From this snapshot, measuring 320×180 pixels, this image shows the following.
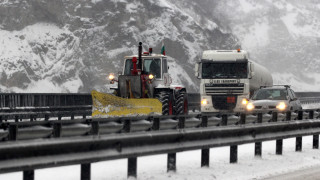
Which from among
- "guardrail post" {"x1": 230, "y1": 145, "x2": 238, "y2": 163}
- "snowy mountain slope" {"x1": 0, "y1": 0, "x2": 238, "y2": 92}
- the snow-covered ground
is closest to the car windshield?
the snow-covered ground

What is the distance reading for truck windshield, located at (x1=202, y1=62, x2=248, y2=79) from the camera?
26.9 m

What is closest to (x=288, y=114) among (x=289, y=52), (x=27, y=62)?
(x=27, y=62)

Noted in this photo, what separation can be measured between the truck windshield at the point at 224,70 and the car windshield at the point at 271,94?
4010 millimetres

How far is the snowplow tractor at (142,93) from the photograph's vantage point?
20094 mm

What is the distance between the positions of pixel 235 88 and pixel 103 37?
63489 mm

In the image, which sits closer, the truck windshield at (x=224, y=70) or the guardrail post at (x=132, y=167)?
the guardrail post at (x=132, y=167)

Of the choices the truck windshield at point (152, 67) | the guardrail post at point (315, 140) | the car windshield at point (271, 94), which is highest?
the truck windshield at point (152, 67)

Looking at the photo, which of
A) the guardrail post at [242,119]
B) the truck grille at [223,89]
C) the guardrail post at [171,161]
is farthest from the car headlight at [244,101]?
the guardrail post at [171,161]

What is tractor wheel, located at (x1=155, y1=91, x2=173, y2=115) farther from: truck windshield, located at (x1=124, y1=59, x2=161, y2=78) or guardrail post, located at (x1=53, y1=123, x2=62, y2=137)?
guardrail post, located at (x1=53, y1=123, x2=62, y2=137)

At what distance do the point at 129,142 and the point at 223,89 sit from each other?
65.1 feet

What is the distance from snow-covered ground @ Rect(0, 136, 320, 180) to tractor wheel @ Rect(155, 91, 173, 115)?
8268 millimetres

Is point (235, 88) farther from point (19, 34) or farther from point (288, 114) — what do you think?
point (19, 34)

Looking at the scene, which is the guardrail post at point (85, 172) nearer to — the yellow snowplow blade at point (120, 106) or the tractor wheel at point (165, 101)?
the yellow snowplow blade at point (120, 106)

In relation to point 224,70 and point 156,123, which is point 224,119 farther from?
point 224,70
